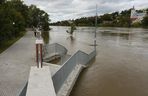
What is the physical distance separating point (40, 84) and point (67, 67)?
166 inches

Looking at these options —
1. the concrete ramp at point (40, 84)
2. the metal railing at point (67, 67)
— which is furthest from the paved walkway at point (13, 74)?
the metal railing at point (67, 67)

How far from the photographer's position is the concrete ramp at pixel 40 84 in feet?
16.3

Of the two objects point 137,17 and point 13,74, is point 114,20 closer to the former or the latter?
point 137,17

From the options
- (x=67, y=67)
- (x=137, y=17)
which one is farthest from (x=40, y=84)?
(x=137, y=17)

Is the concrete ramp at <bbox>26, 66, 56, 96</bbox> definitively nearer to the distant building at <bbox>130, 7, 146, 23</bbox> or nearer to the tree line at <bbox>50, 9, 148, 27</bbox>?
the tree line at <bbox>50, 9, 148, 27</bbox>

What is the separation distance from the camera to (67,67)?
32.0 feet

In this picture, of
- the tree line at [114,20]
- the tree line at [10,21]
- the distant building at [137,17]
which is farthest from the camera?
the distant building at [137,17]

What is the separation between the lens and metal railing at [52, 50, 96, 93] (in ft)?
Answer: 25.6

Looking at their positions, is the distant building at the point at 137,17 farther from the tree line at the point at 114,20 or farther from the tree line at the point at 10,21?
the tree line at the point at 10,21

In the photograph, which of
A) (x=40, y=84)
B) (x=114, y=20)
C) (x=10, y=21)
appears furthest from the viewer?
(x=114, y=20)

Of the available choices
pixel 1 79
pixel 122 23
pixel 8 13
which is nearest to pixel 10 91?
pixel 1 79

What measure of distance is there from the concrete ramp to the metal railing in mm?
690

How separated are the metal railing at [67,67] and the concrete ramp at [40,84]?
690mm

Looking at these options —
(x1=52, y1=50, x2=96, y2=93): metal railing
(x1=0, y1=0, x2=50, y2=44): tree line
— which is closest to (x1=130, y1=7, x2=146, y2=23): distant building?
(x1=0, y1=0, x2=50, y2=44): tree line
